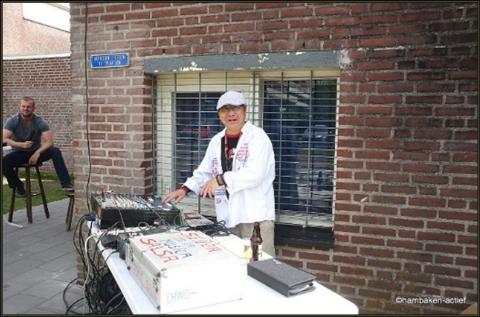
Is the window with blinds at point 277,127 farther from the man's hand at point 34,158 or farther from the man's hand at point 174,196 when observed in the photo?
the man's hand at point 34,158

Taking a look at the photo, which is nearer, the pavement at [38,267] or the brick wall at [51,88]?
the pavement at [38,267]

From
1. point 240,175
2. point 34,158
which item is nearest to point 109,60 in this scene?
point 240,175

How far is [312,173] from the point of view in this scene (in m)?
3.81

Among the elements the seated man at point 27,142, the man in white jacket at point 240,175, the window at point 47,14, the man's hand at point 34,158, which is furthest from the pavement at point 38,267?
the window at point 47,14

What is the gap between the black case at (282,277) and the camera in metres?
2.12

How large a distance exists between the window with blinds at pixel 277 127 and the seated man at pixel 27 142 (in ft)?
10.8

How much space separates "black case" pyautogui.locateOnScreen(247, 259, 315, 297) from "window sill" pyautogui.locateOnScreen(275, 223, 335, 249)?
1.32 meters

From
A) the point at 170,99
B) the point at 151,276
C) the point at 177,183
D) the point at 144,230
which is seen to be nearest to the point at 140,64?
the point at 170,99

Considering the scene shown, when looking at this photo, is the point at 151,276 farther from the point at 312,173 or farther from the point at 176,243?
the point at 312,173

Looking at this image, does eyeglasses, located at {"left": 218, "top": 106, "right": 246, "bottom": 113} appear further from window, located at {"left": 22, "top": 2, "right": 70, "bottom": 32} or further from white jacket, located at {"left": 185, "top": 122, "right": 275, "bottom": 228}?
window, located at {"left": 22, "top": 2, "right": 70, "bottom": 32}

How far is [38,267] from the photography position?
496cm

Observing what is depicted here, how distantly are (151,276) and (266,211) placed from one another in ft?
4.80

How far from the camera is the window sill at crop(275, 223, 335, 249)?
11.9 feet

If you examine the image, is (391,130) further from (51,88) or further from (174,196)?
(51,88)
